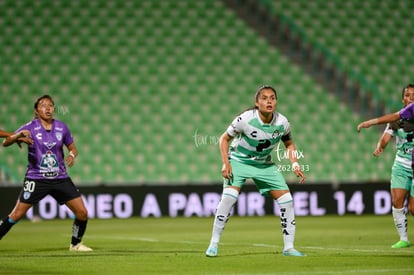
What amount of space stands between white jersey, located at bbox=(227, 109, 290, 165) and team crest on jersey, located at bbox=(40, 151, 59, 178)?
2.60 metres

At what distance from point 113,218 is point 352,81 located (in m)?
7.81

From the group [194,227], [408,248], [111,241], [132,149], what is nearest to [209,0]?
[132,149]

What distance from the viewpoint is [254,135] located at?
10805 mm

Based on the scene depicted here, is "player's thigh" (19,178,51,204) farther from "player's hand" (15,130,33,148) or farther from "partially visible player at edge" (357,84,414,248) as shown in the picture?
"partially visible player at edge" (357,84,414,248)

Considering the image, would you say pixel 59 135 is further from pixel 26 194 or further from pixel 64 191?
pixel 26 194

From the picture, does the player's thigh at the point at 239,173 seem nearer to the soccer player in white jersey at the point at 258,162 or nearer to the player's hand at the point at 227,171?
the soccer player in white jersey at the point at 258,162

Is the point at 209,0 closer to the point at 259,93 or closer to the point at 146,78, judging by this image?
the point at 146,78

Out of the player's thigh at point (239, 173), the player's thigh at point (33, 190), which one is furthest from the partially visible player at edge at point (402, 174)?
the player's thigh at point (33, 190)

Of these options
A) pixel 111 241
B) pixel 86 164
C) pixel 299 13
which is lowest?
pixel 111 241

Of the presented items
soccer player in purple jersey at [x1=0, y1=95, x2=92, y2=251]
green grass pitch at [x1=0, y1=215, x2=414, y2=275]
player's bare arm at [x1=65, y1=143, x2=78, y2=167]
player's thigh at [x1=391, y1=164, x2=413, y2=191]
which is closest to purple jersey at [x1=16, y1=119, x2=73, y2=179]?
soccer player in purple jersey at [x1=0, y1=95, x2=92, y2=251]

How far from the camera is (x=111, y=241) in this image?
47.2 ft

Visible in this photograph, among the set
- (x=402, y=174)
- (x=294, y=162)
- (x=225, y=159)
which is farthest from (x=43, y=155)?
(x=402, y=174)

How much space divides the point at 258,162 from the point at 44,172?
10.0 ft

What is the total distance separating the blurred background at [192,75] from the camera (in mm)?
22938
